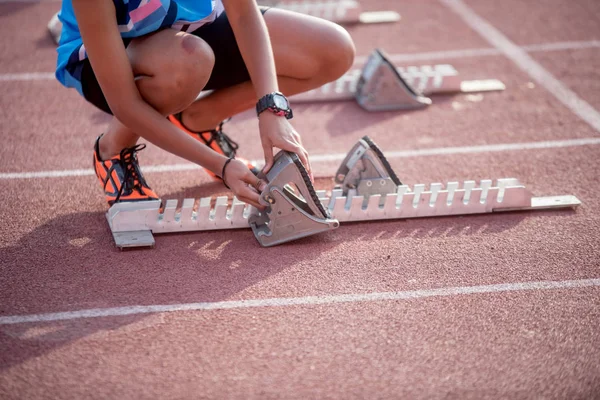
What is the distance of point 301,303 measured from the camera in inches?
111

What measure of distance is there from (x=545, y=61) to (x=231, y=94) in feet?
10.5

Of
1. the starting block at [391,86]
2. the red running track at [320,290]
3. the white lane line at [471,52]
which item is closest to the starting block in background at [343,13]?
the white lane line at [471,52]

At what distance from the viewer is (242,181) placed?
2.99 metres

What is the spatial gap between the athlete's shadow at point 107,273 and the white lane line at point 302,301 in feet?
0.10

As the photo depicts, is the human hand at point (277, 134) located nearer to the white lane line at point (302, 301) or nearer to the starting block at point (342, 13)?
the white lane line at point (302, 301)

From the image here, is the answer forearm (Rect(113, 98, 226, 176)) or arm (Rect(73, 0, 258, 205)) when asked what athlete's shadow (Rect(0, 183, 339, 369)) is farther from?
forearm (Rect(113, 98, 226, 176))

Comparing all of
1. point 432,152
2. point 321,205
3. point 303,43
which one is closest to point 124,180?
point 321,205

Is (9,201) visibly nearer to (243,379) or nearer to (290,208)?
(290,208)

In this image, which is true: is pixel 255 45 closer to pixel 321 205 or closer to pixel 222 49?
pixel 222 49

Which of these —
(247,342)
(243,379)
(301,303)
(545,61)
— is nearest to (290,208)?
(301,303)

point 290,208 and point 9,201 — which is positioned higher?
point 290,208

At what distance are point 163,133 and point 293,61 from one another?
90 centimetres

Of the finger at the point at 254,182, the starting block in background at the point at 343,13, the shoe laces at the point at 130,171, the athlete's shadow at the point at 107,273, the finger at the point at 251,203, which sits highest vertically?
Answer: the finger at the point at 254,182

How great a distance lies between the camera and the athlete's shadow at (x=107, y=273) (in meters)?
2.65
